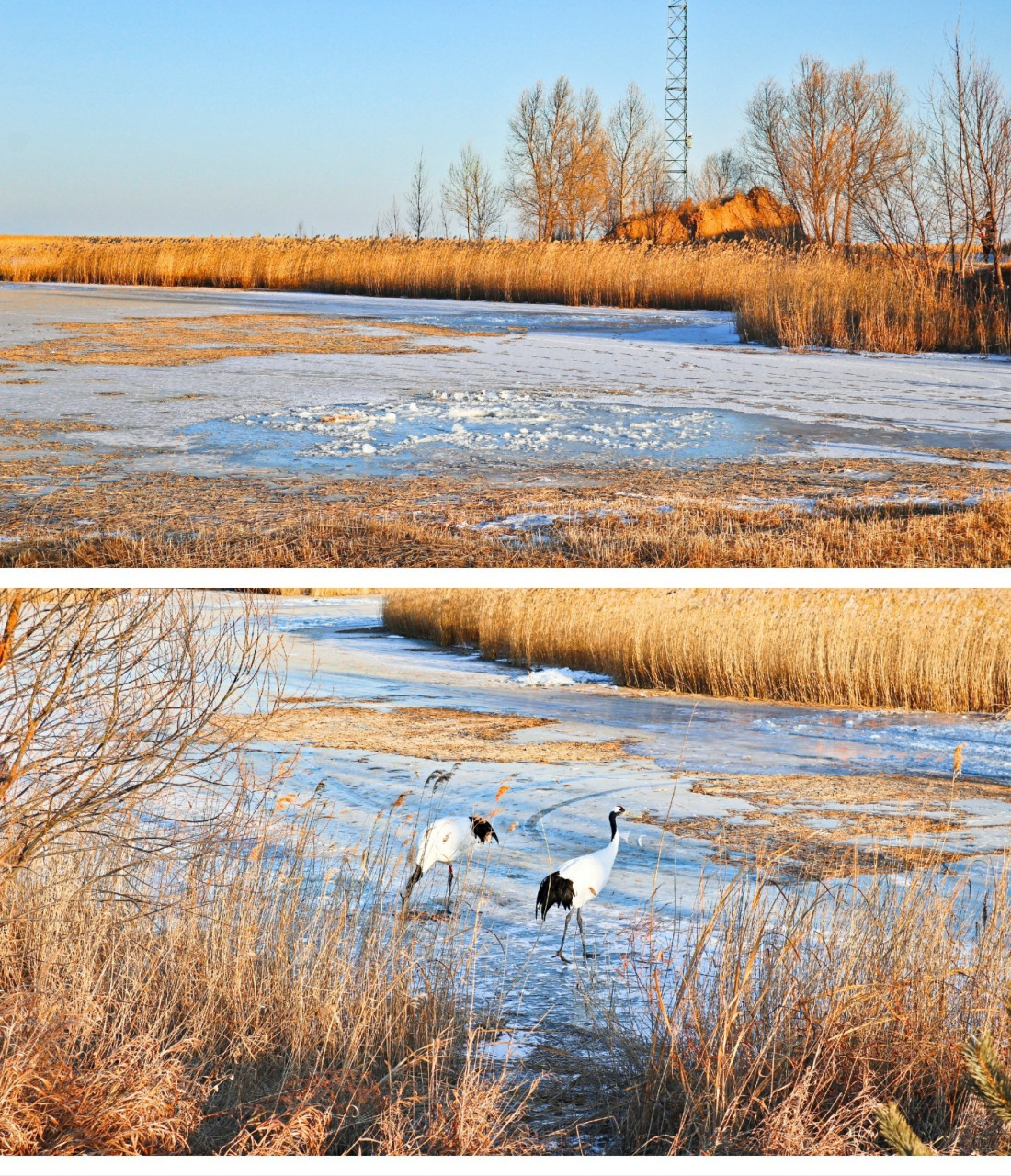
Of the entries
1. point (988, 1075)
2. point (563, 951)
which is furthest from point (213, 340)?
point (988, 1075)

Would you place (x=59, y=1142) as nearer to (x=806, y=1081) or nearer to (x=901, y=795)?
(x=806, y=1081)

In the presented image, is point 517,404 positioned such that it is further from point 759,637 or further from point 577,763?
point 759,637

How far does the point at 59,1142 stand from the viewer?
3.51 m

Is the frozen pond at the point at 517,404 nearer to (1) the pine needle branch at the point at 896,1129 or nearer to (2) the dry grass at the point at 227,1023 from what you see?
(2) the dry grass at the point at 227,1023

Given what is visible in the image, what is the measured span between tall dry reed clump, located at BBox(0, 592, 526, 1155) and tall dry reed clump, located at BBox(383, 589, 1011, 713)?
3.68ft

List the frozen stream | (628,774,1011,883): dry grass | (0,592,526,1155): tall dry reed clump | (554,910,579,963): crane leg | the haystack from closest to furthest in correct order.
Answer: (0,592,526,1155): tall dry reed clump → (554,910,579,963): crane leg → the frozen stream → (628,774,1011,883): dry grass → the haystack

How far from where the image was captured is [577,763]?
628 cm

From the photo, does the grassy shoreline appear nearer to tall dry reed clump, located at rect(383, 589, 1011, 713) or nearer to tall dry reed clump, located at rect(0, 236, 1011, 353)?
tall dry reed clump, located at rect(383, 589, 1011, 713)

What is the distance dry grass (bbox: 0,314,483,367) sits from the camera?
10391mm

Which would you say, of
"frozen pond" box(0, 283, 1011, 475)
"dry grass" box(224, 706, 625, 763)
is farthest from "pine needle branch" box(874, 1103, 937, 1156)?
"frozen pond" box(0, 283, 1011, 475)

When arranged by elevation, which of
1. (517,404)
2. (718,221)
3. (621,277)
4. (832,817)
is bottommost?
(832,817)

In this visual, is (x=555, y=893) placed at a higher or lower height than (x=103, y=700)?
lower

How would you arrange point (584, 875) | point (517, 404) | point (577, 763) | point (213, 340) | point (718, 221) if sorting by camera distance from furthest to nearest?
1. point (718, 221)
2. point (213, 340)
3. point (517, 404)
4. point (577, 763)
5. point (584, 875)

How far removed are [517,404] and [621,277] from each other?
36.8 feet
